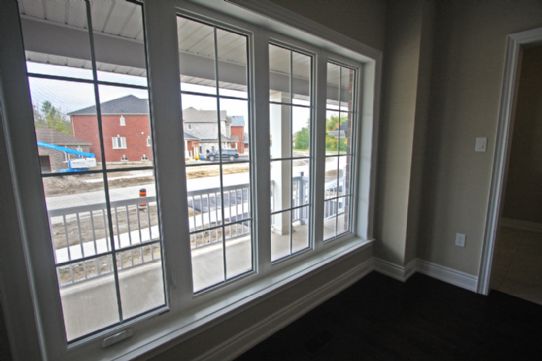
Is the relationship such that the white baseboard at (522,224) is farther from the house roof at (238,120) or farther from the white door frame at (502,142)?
the house roof at (238,120)

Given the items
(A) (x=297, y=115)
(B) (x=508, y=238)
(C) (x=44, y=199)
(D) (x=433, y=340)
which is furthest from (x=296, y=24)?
(B) (x=508, y=238)

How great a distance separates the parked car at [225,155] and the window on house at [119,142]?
456 millimetres

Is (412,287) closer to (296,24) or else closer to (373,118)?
(373,118)

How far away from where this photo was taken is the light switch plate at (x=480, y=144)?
220 centimetres

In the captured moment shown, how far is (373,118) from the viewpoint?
8.02 ft

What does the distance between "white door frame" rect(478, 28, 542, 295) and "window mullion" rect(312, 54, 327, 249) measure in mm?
1471

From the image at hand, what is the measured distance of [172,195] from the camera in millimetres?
1368

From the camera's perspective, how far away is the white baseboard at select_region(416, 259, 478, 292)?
93.0 inches

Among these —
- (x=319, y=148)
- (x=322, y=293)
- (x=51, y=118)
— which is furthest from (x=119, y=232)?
(x=322, y=293)

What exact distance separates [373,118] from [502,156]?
1088 millimetres

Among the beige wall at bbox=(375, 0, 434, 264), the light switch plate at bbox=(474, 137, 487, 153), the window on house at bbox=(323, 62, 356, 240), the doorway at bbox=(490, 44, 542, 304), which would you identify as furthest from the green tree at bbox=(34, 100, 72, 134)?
the doorway at bbox=(490, 44, 542, 304)

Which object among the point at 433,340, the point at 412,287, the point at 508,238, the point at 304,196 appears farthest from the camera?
the point at 508,238

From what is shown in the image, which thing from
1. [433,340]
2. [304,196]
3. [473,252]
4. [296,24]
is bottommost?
[433,340]

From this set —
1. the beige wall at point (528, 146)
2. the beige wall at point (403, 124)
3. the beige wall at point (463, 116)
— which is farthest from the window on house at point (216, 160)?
the beige wall at point (528, 146)
